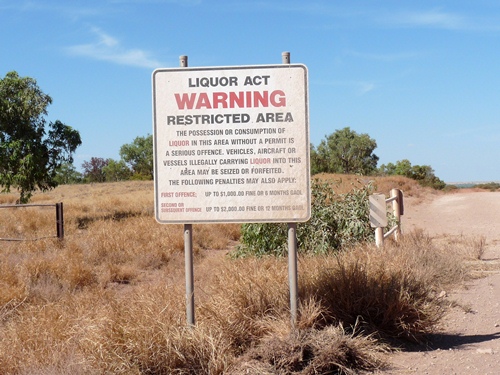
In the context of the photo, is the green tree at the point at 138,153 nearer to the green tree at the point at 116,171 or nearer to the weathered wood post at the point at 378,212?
the green tree at the point at 116,171

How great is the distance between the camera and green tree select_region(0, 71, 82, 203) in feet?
77.3

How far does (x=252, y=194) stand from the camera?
5.92 meters

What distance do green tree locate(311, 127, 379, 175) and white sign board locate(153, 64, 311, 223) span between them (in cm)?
6359

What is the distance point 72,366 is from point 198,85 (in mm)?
2774

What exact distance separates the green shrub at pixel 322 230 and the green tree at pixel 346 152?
189 ft

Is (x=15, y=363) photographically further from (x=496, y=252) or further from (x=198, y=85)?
(x=496, y=252)

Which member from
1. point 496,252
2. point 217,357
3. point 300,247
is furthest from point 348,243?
point 217,357

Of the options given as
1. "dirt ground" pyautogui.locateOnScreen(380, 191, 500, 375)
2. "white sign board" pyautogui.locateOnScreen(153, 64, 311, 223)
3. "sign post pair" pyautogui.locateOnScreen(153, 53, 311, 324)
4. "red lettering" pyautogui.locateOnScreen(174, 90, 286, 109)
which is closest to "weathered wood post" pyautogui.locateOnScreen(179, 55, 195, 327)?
"sign post pair" pyautogui.locateOnScreen(153, 53, 311, 324)

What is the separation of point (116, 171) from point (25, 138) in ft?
205

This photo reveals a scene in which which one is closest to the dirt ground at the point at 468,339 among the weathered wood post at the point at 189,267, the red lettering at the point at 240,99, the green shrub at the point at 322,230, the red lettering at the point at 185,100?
the weathered wood post at the point at 189,267

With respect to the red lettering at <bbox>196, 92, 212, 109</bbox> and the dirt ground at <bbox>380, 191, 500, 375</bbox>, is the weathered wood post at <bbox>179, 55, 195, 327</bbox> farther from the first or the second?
the dirt ground at <bbox>380, 191, 500, 375</bbox>

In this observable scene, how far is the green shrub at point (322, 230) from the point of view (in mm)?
11055

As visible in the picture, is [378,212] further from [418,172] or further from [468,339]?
[418,172]

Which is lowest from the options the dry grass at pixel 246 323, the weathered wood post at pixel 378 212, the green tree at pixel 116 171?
the dry grass at pixel 246 323
